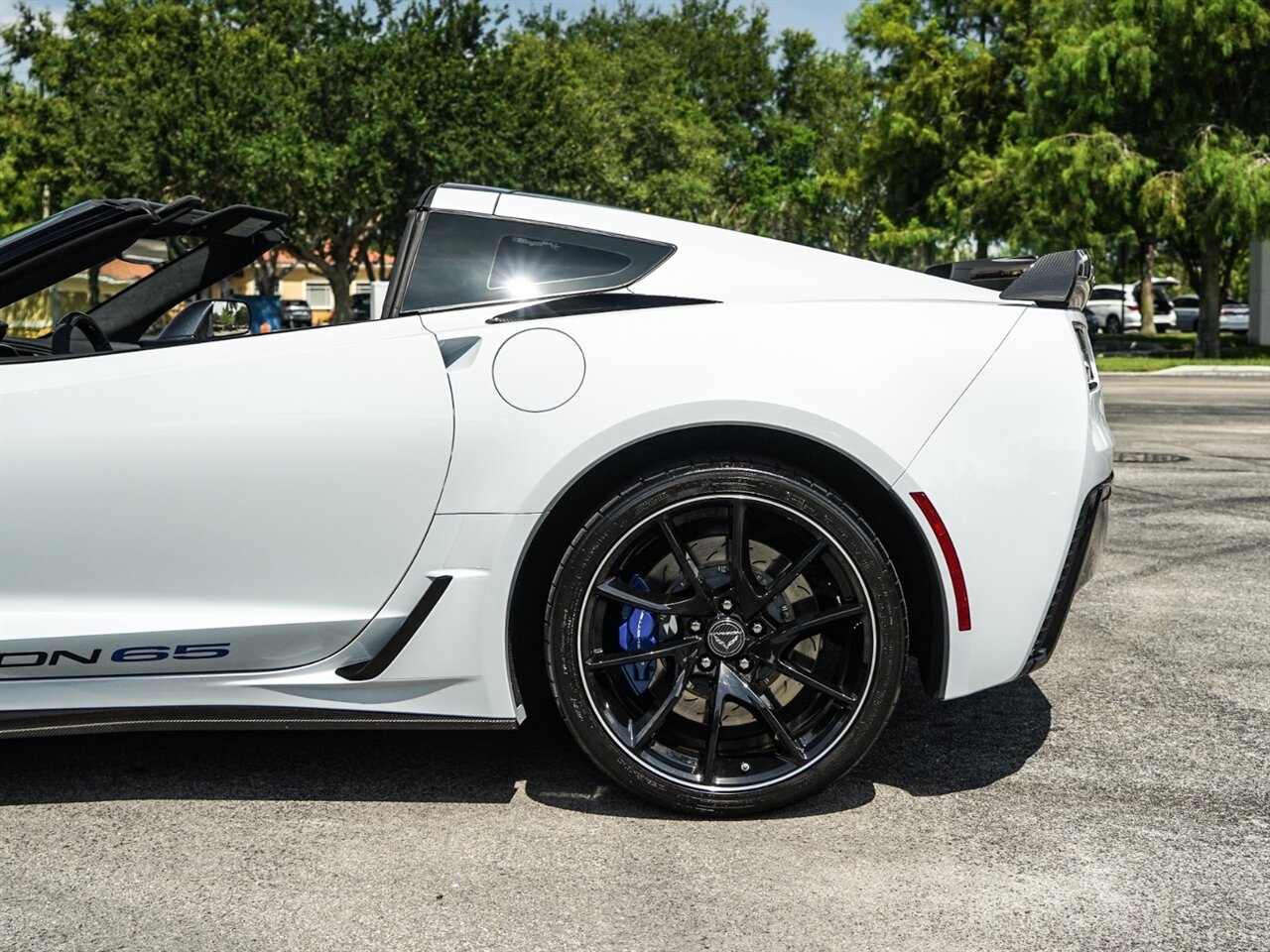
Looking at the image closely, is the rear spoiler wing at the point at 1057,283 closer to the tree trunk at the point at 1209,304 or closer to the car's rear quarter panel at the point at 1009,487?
the car's rear quarter panel at the point at 1009,487

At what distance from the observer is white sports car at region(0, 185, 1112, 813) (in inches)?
116

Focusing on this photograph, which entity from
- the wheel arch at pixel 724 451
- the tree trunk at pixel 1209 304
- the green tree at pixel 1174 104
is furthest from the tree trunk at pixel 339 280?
the wheel arch at pixel 724 451

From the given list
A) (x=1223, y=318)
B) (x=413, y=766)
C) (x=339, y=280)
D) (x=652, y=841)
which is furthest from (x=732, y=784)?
(x=1223, y=318)

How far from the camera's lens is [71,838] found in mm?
2979

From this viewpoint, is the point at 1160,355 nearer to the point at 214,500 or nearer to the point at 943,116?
the point at 943,116

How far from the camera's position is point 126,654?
9.78ft

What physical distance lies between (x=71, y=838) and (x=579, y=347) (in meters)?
1.53

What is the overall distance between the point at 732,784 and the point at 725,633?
1.11ft

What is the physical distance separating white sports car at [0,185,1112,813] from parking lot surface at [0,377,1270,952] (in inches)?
9.4

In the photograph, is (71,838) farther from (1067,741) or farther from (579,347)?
(1067,741)

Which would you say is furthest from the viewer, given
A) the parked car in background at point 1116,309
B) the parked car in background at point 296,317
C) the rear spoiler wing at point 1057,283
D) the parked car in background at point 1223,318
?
the parked car in background at point 1223,318

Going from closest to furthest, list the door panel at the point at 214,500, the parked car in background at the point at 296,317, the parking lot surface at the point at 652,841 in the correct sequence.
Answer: the parking lot surface at the point at 652,841 < the door panel at the point at 214,500 < the parked car in background at the point at 296,317

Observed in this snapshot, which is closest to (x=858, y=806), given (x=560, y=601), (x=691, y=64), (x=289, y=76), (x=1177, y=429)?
(x=560, y=601)

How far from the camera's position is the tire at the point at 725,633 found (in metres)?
2.98
